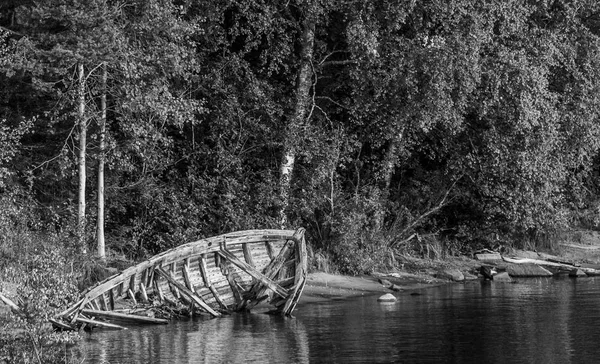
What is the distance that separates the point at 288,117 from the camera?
31234 mm

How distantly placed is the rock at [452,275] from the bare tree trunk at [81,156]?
1153 cm

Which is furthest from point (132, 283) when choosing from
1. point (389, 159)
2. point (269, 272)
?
point (389, 159)

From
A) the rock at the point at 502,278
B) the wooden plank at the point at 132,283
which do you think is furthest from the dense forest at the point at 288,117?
the wooden plank at the point at 132,283

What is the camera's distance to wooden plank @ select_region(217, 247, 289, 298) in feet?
80.3

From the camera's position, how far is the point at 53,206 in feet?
93.5

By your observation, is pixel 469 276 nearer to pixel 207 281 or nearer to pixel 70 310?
pixel 207 281

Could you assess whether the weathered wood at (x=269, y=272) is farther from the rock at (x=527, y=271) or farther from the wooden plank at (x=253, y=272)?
the rock at (x=527, y=271)

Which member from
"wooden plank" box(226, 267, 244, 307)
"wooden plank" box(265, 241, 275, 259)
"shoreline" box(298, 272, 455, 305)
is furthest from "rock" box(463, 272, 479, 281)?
"wooden plank" box(226, 267, 244, 307)

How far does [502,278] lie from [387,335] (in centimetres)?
1285

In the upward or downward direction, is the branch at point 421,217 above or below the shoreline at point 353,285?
above

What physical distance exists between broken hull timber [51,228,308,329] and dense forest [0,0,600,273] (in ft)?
9.45

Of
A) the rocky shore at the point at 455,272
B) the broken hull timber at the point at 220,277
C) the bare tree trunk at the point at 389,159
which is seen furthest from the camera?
the bare tree trunk at the point at 389,159

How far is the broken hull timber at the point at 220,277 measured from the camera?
23.5 m

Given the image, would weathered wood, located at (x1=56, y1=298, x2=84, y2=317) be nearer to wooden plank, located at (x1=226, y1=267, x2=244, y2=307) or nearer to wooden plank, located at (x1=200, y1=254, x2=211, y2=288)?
wooden plank, located at (x1=200, y1=254, x2=211, y2=288)
